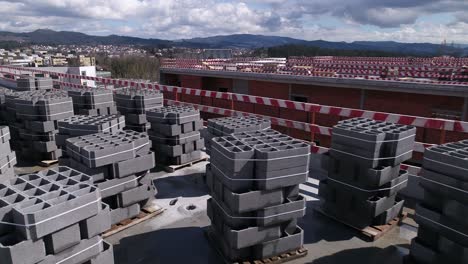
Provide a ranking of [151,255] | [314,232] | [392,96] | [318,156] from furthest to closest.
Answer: [392,96], [318,156], [314,232], [151,255]

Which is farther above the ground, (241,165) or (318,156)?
(241,165)

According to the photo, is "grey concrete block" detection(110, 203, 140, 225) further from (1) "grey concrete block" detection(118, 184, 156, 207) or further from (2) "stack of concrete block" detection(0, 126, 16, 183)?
(2) "stack of concrete block" detection(0, 126, 16, 183)

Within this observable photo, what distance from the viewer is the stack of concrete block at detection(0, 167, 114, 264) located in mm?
2965

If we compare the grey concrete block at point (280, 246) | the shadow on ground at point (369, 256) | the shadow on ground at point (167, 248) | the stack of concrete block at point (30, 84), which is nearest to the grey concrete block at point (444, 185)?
the shadow on ground at point (369, 256)

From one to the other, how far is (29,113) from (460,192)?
27.5 feet

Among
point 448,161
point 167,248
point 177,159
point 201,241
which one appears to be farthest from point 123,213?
point 448,161

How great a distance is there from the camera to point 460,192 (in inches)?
144

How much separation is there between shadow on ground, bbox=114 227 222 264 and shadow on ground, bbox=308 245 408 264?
1.48 metres

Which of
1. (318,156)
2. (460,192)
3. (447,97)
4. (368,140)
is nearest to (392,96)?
(447,97)

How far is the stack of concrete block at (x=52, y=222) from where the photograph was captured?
296cm

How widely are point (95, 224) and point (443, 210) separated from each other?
12.7ft

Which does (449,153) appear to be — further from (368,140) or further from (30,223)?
→ (30,223)

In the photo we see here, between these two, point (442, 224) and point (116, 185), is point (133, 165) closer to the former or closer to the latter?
point (116, 185)

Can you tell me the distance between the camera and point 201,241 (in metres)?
4.78
